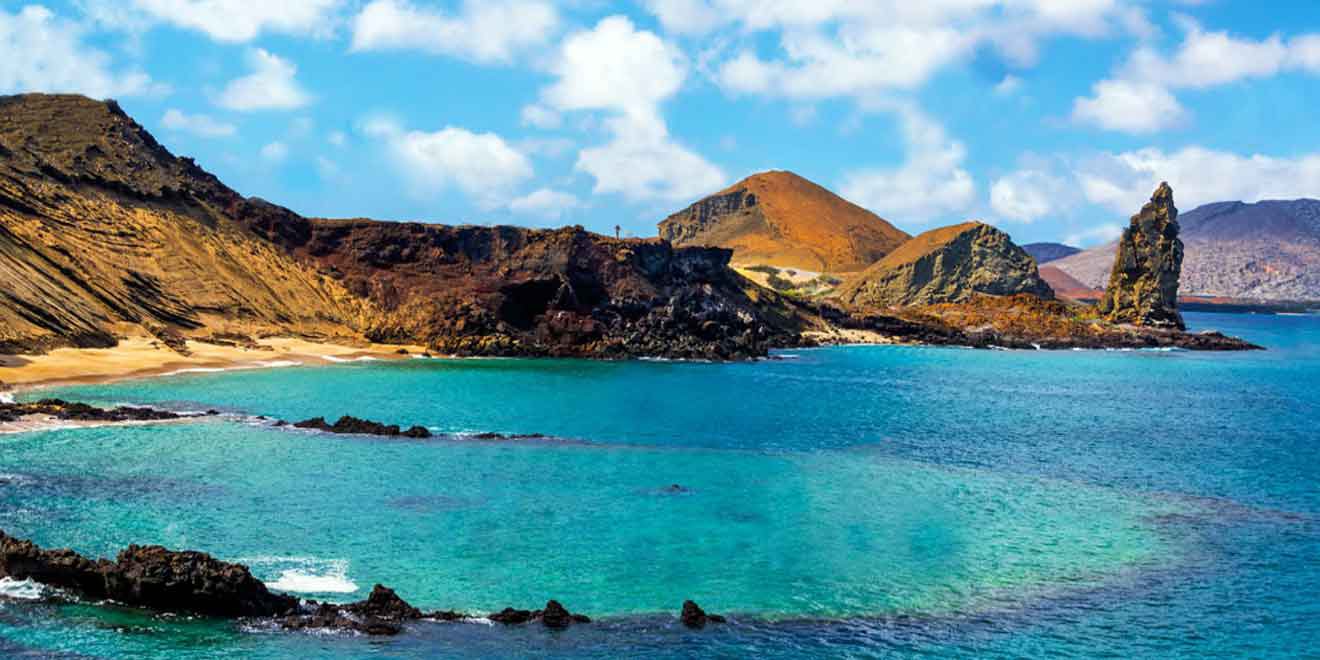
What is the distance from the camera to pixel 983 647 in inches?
897

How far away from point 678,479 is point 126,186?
83.9 metres

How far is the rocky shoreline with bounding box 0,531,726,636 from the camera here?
2256cm

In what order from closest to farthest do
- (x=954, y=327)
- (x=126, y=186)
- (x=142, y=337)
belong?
(x=142, y=337)
(x=126, y=186)
(x=954, y=327)

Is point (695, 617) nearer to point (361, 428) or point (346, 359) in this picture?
point (361, 428)

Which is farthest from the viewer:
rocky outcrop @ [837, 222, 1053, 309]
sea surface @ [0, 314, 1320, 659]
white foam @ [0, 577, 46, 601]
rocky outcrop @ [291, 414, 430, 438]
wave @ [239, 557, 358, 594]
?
rocky outcrop @ [837, 222, 1053, 309]

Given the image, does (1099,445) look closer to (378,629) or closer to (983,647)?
(983,647)

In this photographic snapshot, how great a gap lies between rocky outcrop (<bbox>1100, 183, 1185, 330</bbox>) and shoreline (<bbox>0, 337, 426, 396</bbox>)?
380 feet

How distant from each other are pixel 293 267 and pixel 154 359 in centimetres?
3663

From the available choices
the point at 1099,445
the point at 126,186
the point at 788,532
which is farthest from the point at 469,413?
the point at 126,186

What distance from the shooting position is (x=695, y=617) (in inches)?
928

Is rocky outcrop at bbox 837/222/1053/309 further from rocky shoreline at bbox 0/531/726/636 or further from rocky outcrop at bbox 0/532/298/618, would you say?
rocky outcrop at bbox 0/532/298/618

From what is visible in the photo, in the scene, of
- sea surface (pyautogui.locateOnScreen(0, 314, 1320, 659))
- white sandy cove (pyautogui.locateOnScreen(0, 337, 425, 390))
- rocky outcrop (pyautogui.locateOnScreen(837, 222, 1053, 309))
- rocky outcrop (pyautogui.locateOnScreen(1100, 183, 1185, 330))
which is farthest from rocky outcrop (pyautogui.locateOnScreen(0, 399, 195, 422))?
rocky outcrop (pyautogui.locateOnScreen(837, 222, 1053, 309))

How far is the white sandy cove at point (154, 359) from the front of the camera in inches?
2414

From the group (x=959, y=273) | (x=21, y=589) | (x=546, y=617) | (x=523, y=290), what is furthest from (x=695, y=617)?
(x=959, y=273)
